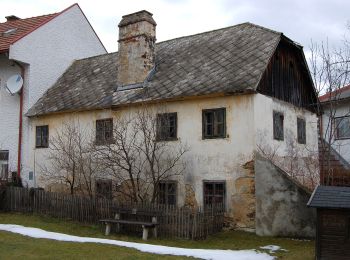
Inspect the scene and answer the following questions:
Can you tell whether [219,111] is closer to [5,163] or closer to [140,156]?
[140,156]

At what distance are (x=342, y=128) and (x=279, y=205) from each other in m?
11.8

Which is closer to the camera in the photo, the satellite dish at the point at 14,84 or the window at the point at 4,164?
the satellite dish at the point at 14,84

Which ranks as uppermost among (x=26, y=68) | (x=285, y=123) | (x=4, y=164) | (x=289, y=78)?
(x=26, y=68)

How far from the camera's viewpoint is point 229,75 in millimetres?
14828

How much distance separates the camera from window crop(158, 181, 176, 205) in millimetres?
15320

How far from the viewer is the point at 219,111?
1463cm

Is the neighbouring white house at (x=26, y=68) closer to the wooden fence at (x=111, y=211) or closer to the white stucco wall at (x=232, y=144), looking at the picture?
the wooden fence at (x=111, y=211)

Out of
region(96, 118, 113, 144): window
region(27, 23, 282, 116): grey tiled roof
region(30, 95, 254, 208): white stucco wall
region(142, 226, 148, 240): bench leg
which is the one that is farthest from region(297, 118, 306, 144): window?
region(142, 226, 148, 240): bench leg

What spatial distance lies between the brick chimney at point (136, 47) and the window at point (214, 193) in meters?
5.00

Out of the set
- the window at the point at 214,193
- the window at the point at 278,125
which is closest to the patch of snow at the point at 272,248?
the window at the point at 214,193

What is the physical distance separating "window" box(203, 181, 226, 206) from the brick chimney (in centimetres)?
500

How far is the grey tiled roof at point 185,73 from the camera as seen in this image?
14781 millimetres

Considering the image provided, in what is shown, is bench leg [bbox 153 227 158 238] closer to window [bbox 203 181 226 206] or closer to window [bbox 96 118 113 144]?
window [bbox 203 181 226 206]

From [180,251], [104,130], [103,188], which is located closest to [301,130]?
[104,130]
